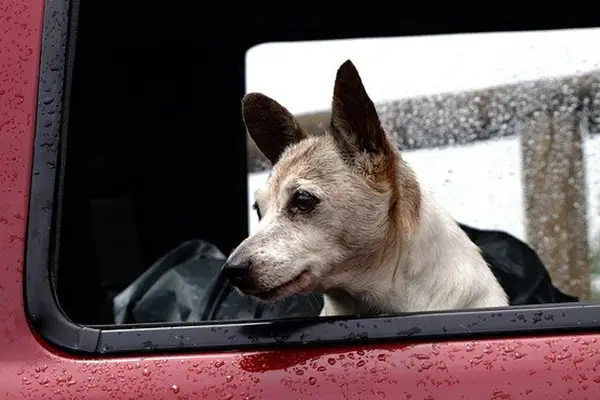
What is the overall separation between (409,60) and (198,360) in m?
1.94

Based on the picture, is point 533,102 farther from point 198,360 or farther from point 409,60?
point 198,360

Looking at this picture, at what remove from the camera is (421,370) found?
4.75 ft

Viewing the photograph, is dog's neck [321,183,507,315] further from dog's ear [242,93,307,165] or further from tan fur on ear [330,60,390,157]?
dog's ear [242,93,307,165]

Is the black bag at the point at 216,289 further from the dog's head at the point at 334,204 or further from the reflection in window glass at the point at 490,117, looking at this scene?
the dog's head at the point at 334,204

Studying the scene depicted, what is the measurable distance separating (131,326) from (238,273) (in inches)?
15.9

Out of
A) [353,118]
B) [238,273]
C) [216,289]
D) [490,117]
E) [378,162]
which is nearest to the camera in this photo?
[238,273]

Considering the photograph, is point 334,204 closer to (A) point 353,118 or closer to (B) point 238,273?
(A) point 353,118

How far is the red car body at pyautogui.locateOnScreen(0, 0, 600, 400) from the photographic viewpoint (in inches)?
56.3

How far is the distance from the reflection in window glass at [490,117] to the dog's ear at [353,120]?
931 mm

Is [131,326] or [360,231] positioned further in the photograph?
[360,231]

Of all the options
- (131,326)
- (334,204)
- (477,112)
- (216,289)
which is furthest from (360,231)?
(477,112)

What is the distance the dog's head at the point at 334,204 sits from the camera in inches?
81.7

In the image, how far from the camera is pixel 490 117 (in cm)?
334

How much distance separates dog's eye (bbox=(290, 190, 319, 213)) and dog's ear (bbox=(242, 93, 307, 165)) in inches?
9.8
